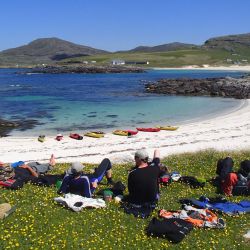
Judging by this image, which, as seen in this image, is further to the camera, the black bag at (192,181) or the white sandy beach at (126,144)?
the white sandy beach at (126,144)

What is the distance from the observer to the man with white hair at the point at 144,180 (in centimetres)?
1296

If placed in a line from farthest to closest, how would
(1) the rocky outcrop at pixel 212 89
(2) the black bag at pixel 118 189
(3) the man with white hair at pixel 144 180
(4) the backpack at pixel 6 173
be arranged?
(1) the rocky outcrop at pixel 212 89, (4) the backpack at pixel 6 173, (2) the black bag at pixel 118 189, (3) the man with white hair at pixel 144 180

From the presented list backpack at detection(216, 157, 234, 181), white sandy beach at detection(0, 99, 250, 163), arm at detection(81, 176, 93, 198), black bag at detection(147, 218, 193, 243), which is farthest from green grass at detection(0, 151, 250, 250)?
white sandy beach at detection(0, 99, 250, 163)

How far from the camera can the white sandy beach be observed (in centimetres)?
2794

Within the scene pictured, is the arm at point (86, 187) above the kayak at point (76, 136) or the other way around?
above

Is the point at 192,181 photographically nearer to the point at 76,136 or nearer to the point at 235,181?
the point at 235,181

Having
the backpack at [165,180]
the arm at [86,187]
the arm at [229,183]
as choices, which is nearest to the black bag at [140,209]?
the arm at [86,187]

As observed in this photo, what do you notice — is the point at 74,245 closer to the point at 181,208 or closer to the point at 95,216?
the point at 95,216

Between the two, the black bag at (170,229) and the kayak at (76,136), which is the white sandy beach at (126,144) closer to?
the kayak at (76,136)

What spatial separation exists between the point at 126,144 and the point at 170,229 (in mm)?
20972

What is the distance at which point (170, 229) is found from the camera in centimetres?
1173

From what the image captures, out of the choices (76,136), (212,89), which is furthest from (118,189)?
(212,89)

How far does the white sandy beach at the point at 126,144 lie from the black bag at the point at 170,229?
448 inches

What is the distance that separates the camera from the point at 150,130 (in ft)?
128
